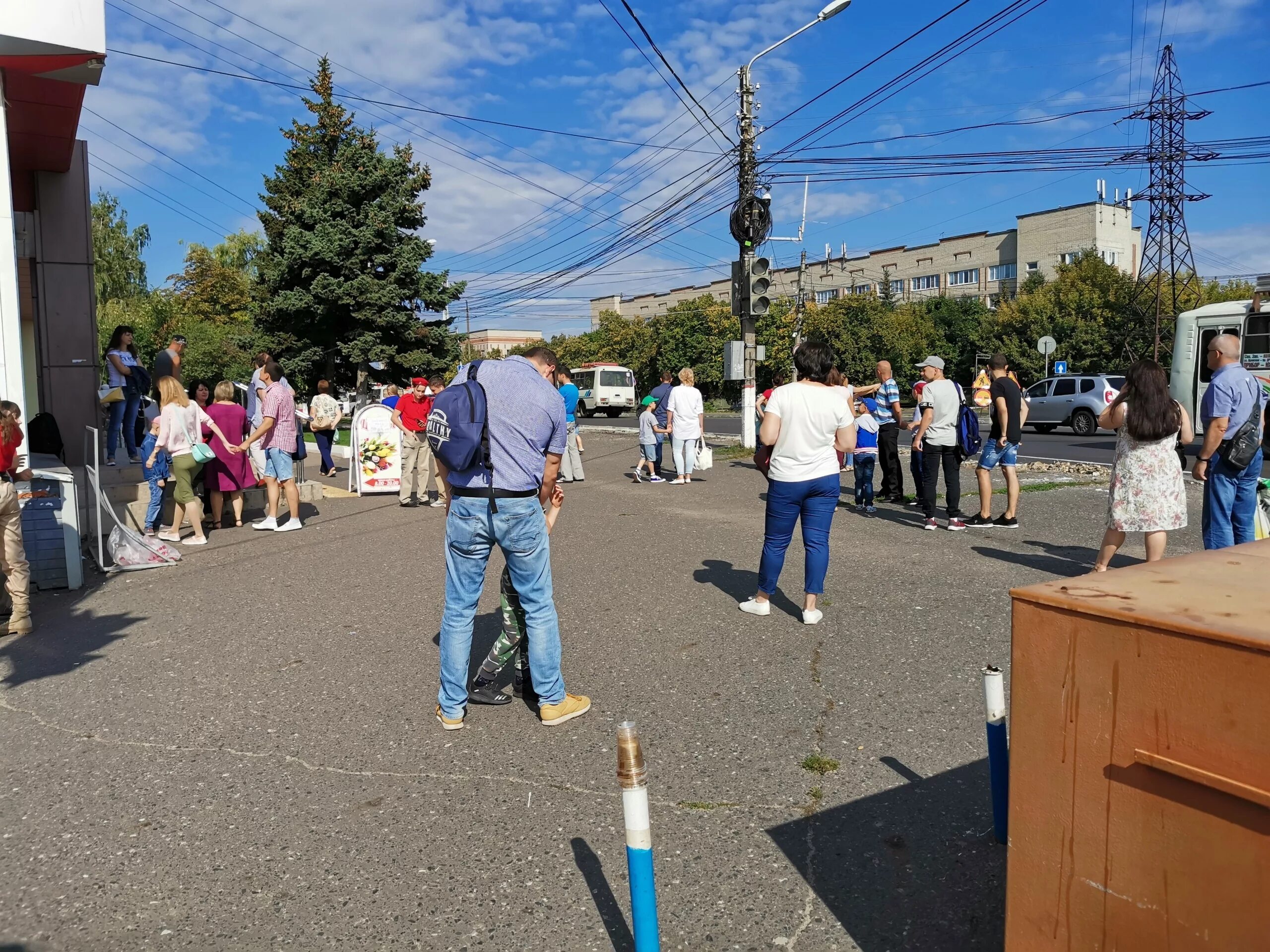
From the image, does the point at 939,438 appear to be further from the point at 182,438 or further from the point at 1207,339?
the point at 1207,339

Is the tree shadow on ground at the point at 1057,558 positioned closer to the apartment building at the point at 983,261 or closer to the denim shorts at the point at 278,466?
the denim shorts at the point at 278,466

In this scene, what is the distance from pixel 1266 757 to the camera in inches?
67.9

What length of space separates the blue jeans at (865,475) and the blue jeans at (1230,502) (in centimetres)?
433

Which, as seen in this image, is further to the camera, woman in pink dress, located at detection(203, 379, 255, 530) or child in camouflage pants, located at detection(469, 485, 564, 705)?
woman in pink dress, located at detection(203, 379, 255, 530)

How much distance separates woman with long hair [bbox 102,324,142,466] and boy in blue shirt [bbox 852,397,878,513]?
8893mm

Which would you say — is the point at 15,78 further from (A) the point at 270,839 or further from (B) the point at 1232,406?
(B) the point at 1232,406

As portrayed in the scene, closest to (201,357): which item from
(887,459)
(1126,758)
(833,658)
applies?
(887,459)

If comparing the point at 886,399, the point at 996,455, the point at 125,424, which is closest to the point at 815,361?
the point at 996,455

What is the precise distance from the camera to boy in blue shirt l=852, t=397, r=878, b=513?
10.7 m

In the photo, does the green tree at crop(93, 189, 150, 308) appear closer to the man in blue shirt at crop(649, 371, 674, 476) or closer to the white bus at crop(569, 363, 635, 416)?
the white bus at crop(569, 363, 635, 416)

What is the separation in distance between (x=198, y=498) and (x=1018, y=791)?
9.20 m

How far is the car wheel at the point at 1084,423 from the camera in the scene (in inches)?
974

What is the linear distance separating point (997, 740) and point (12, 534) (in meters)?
6.18

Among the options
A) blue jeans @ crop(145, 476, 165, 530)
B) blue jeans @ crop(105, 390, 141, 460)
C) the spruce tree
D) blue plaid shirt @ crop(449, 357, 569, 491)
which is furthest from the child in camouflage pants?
the spruce tree
